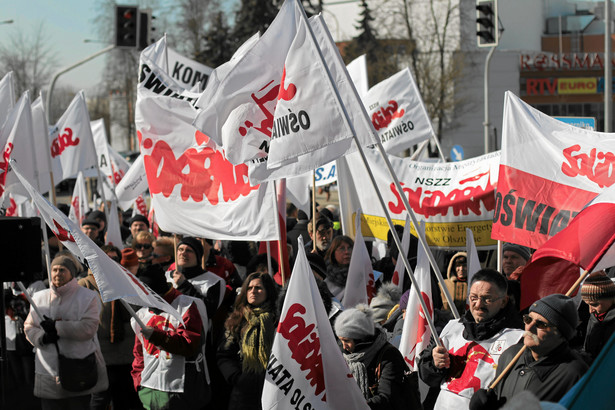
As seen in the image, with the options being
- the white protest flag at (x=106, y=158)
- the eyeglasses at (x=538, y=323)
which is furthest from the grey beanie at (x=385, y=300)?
the white protest flag at (x=106, y=158)

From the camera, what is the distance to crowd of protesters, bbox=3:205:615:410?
13.3ft

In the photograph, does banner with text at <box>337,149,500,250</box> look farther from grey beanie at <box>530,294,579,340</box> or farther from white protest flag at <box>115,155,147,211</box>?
white protest flag at <box>115,155,147,211</box>

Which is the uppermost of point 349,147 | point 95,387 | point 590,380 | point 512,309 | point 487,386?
point 349,147

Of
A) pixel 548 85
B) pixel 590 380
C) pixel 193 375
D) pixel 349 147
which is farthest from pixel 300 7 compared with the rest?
pixel 548 85

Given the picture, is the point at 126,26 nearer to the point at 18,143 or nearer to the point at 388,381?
the point at 18,143

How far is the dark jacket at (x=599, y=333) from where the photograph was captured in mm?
4926

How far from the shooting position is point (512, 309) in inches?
176

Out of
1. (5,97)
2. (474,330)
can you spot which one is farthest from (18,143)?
(474,330)

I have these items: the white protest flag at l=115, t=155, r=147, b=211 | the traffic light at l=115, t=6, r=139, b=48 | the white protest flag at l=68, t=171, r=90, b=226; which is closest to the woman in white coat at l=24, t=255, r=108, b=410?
the white protest flag at l=68, t=171, r=90, b=226

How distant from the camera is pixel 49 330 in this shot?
603 cm

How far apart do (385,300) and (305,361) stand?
1772mm

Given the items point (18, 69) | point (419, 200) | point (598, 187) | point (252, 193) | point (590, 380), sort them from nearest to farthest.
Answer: point (590, 380), point (598, 187), point (252, 193), point (419, 200), point (18, 69)

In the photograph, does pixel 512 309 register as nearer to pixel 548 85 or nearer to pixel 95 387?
pixel 95 387

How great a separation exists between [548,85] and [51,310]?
181 feet
